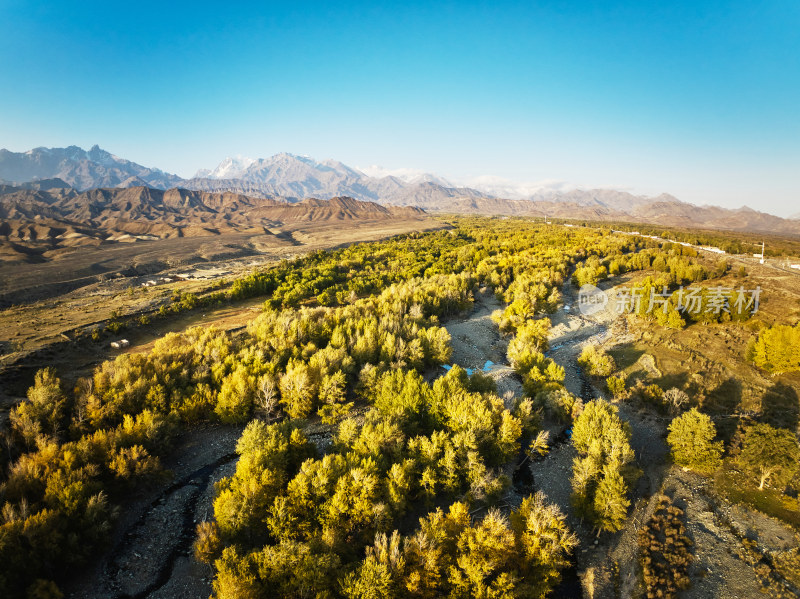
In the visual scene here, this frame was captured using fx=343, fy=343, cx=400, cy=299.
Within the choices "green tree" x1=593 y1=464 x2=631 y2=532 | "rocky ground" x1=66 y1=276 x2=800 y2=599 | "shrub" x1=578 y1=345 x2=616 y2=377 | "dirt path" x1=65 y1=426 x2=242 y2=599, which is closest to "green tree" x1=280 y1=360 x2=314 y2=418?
"rocky ground" x1=66 y1=276 x2=800 y2=599

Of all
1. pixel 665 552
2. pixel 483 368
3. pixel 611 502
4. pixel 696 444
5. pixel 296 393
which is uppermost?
pixel 296 393

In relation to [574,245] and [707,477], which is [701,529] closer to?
[707,477]

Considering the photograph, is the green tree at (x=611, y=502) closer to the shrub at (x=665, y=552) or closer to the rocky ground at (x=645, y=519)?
the rocky ground at (x=645, y=519)

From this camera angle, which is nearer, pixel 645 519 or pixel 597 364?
pixel 645 519

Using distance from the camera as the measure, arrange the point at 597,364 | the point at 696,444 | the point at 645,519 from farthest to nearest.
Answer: the point at 597,364, the point at 696,444, the point at 645,519

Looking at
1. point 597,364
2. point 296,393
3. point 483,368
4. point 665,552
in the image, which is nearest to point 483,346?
point 483,368

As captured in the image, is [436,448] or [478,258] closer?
[436,448]

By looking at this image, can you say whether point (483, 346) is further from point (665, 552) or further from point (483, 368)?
point (665, 552)

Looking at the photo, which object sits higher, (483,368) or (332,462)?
(332,462)

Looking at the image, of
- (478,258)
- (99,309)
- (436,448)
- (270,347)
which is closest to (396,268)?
(478,258)
